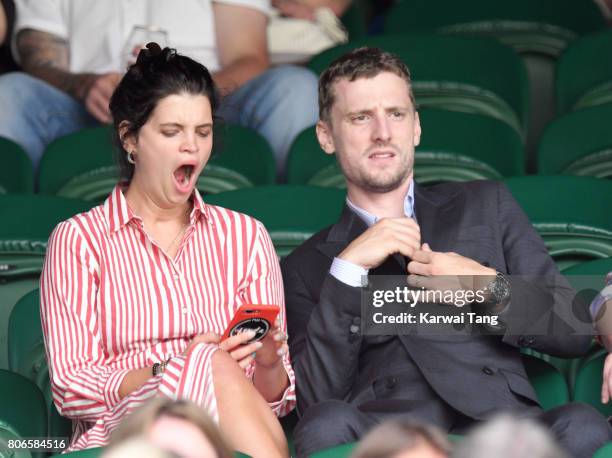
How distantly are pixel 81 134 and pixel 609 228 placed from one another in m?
1.23

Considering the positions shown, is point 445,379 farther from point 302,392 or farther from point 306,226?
point 306,226

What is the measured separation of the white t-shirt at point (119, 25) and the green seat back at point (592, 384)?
1546mm

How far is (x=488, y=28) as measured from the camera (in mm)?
3666

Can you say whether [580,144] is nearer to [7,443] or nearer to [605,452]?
[605,452]

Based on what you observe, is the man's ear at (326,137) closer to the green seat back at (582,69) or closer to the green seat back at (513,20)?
the green seat back at (582,69)

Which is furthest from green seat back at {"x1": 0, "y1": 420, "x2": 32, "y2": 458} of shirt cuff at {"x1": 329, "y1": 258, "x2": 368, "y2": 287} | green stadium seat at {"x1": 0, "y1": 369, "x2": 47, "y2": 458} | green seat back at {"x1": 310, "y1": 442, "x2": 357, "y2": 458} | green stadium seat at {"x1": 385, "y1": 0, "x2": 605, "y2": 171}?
green stadium seat at {"x1": 385, "y1": 0, "x2": 605, "y2": 171}

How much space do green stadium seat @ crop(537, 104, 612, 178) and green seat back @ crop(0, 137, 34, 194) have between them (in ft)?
3.77

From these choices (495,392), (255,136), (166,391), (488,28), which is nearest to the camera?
(166,391)

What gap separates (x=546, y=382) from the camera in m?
2.27

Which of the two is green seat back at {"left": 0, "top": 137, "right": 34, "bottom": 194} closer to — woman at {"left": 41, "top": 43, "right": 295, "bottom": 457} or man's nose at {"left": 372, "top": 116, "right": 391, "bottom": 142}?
woman at {"left": 41, "top": 43, "right": 295, "bottom": 457}

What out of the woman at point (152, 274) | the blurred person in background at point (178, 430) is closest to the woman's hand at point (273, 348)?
the woman at point (152, 274)

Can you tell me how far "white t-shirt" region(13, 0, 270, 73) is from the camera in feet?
11.4

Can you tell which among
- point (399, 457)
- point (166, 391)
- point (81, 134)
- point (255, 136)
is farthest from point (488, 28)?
point (399, 457)

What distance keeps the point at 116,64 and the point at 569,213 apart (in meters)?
1.40
